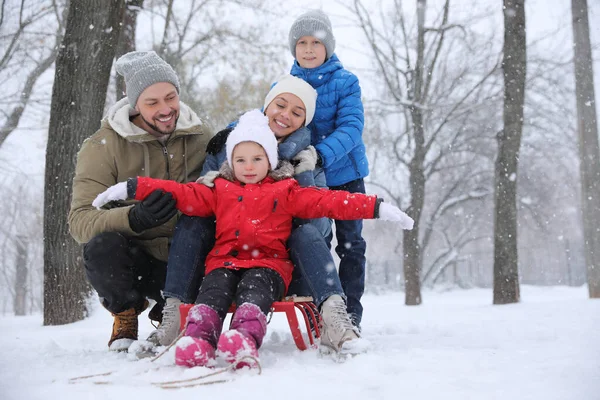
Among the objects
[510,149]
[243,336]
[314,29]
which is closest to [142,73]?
[314,29]

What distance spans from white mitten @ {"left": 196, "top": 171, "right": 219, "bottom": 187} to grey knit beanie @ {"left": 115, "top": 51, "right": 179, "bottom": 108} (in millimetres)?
646

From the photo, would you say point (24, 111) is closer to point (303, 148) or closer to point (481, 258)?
point (303, 148)

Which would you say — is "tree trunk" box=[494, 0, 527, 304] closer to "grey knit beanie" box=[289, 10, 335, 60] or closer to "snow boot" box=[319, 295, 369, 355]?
"grey knit beanie" box=[289, 10, 335, 60]

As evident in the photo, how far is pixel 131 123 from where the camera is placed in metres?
3.09

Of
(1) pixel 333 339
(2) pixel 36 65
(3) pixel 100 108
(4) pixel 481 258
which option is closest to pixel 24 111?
(2) pixel 36 65

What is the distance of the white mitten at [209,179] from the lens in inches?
112

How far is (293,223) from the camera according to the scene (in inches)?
115

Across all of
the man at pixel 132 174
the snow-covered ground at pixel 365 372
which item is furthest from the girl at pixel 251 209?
the snow-covered ground at pixel 365 372

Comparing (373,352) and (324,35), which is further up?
(324,35)

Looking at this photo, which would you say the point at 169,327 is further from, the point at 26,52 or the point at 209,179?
the point at 26,52

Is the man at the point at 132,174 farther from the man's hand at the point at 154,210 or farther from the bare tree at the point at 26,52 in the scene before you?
the bare tree at the point at 26,52

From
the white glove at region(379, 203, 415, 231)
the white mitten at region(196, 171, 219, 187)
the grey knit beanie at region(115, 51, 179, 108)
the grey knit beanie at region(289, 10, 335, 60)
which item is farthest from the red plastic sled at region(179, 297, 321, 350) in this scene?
the grey knit beanie at region(289, 10, 335, 60)

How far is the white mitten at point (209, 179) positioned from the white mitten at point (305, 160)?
1.43 feet

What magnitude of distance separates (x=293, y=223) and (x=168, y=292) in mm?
744
